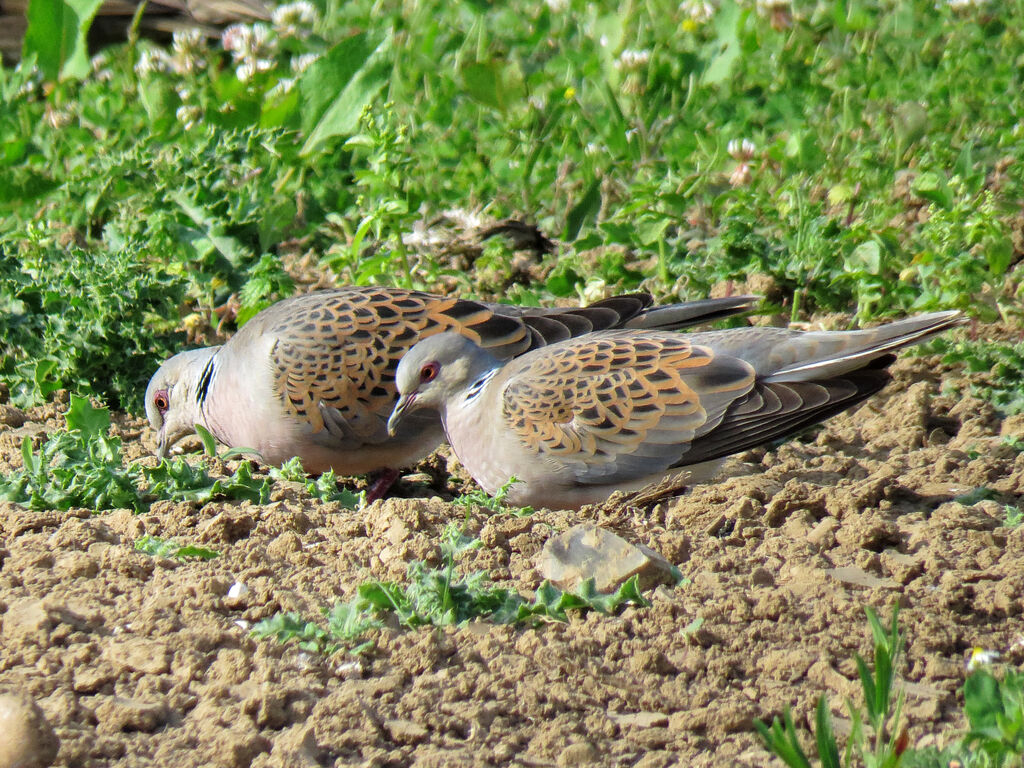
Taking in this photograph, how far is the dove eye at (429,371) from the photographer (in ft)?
16.3

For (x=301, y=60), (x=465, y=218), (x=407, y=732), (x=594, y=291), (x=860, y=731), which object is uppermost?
(x=860, y=731)

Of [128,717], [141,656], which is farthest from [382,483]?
[128,717]

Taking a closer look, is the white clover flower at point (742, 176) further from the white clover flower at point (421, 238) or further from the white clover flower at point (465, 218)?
the white clover flower at point (421, 238)

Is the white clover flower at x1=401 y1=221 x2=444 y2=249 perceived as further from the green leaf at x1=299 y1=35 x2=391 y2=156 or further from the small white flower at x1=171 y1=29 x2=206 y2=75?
the small white flower at x1=171 y1=29 x2=206 y2=75

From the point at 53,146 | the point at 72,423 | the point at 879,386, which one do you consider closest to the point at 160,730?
the point at 72,423

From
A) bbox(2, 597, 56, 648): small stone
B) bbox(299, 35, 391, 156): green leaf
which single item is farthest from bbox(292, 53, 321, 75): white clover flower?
bbox(2, 597, 56, 648): small stone

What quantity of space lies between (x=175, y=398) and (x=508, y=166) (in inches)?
104

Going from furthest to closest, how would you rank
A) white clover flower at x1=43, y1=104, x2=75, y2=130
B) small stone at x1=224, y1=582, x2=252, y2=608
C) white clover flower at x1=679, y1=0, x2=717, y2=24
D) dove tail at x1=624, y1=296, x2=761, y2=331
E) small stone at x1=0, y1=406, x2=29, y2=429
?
1. white clover flower at x1=679, y1=0, x2=717, y2=24
2. white clover flower at x1=43, y1=104, x2=75, y2=130
3. small stone at x1=0, y1=406, x2=29, y2=429
4. dove tail at x1=624, y1=296, x2=761, y2=331
5. small stone at x1=224, y1=582, x2=252, y2=608

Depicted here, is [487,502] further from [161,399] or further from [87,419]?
[161,399]

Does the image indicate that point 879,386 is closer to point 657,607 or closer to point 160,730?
point 657,607

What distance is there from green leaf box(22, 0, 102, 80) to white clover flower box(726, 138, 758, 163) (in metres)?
3.56

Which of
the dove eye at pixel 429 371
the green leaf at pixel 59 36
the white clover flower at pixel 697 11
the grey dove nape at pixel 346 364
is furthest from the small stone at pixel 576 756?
the white clover flower at pixel 697 11

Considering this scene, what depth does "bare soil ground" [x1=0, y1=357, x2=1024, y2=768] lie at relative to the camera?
2777mm

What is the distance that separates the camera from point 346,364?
5.07m
